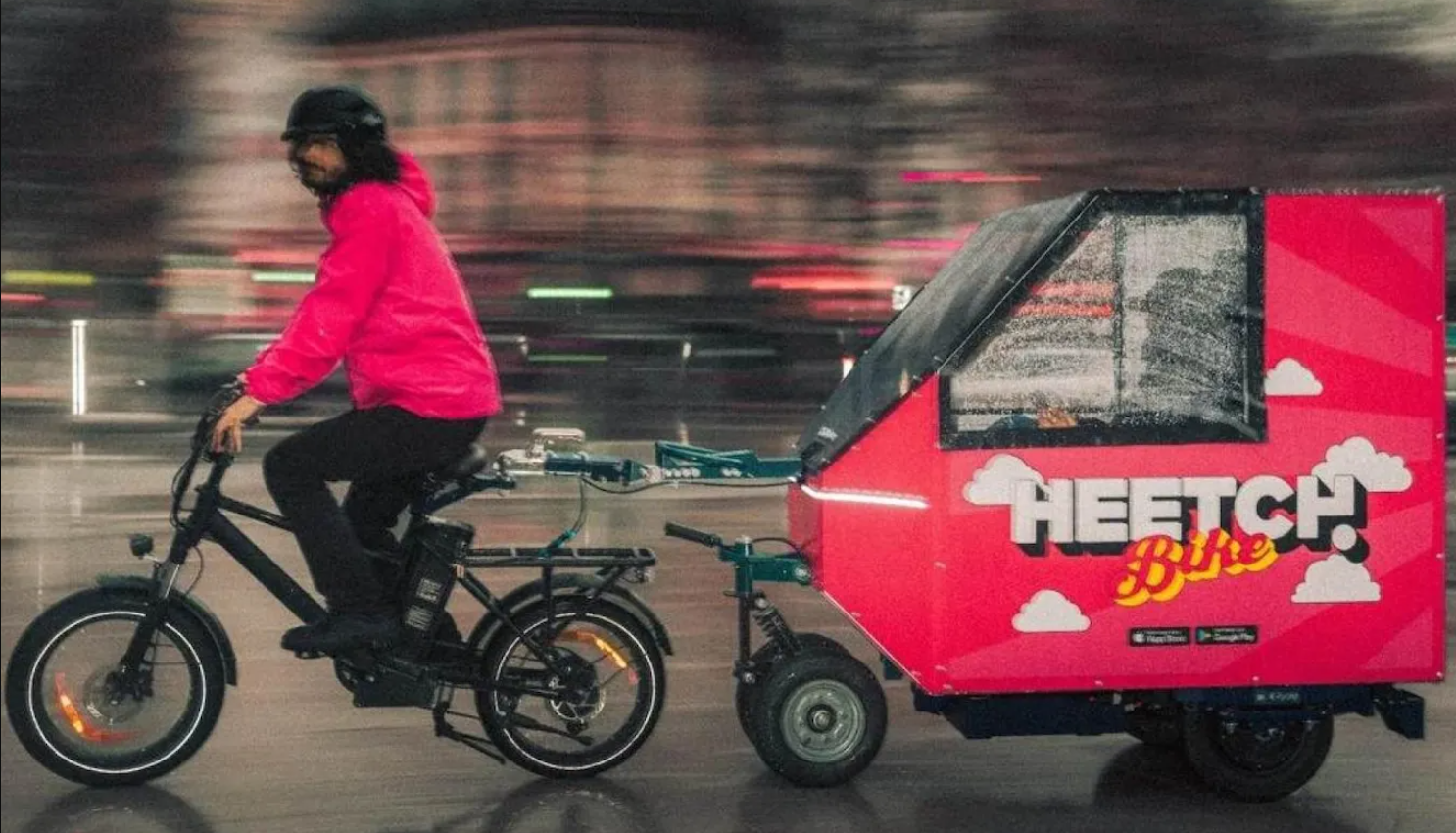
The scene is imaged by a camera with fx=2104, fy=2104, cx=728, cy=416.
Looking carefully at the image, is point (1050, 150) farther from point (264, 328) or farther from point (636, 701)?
point (636, 701)

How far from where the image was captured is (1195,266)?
582 cm

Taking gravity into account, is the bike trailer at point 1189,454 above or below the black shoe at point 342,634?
above

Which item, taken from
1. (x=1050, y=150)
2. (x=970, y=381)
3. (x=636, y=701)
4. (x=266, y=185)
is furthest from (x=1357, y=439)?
(x=266, y=185)

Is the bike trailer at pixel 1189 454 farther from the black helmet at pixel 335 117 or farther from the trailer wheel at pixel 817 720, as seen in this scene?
the black helmet at pixel 335 117

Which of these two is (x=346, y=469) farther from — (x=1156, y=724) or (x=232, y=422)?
(x=1156, y=724)

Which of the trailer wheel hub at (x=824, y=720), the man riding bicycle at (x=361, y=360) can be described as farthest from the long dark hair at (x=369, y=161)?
the trailer wheel hub at (x=824, y=720)

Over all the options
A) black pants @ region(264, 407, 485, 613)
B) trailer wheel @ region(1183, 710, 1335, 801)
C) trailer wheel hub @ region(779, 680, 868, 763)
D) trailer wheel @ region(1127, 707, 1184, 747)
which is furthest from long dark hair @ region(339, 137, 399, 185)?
trailer wheel @ region(1183, 710, 1335, 801)

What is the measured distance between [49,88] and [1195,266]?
94.9 feet

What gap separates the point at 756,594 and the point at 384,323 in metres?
1.36

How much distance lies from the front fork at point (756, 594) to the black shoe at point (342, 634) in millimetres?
1032

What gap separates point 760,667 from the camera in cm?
623

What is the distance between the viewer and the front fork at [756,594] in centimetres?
625

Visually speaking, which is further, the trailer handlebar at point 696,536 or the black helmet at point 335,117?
the trailer handlebar at point 696,536

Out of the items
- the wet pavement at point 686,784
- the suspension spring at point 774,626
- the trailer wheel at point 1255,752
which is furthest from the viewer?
the suspension spring at point 774,626
